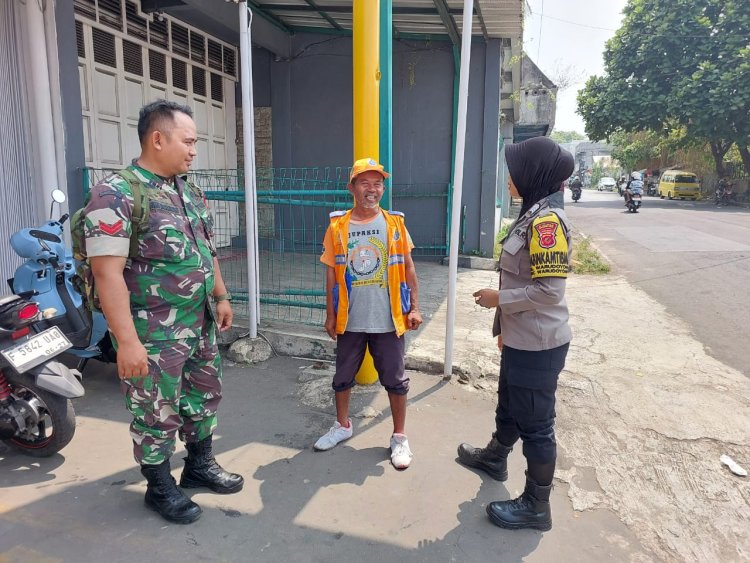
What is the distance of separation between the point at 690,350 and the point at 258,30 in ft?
21.9

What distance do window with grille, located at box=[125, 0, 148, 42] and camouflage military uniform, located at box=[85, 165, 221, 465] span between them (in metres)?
5.12

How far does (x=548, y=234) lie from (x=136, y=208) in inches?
64.5

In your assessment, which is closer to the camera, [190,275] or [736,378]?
[190,275]

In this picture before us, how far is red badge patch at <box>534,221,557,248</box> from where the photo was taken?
210 cm

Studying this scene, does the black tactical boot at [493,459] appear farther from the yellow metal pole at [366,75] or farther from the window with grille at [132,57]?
the window with grille at [132,57]

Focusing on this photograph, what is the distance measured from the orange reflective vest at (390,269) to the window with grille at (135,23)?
16.8 feet

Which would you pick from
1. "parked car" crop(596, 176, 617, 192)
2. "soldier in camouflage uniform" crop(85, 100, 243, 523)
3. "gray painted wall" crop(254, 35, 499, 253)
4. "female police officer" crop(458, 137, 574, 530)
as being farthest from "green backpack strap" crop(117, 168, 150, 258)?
"parked car" crop(596, 176, 617, 192)

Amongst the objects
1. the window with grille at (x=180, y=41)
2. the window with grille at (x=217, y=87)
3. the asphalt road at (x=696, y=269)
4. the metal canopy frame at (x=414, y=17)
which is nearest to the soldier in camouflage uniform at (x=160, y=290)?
the asphalt road at (x=696, y=269)

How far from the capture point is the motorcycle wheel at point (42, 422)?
273 centimetres

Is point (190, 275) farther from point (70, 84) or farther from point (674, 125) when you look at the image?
point (674, 125)

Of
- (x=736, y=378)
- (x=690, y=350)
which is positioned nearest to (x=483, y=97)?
(x=690, y=350)

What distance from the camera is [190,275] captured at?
224 cm

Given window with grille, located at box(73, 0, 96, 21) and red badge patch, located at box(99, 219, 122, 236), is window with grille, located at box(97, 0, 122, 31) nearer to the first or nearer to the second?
window with grille, located at box(73, 0, 96, 21)

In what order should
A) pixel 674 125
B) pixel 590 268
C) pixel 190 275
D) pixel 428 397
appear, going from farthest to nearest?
1. pixel 674 125
2. pixel 590 268
3. pixel 428 397
4. pixel 190 275
